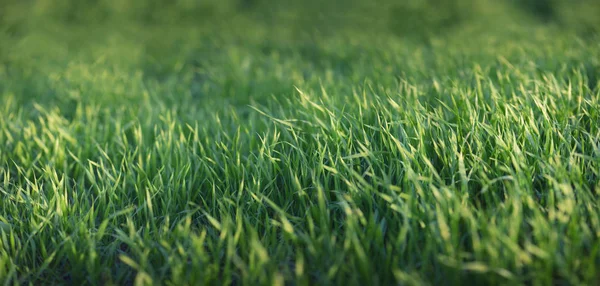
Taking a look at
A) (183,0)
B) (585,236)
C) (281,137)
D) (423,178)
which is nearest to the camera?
(585,236)

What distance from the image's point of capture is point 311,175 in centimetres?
181

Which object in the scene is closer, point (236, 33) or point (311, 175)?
point (311, 175)

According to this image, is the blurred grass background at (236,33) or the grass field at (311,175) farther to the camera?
the blurred grass background at (236,33)

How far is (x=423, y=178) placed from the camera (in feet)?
5.13

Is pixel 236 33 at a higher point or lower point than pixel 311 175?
higher

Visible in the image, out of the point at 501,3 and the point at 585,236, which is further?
the point at 501,3

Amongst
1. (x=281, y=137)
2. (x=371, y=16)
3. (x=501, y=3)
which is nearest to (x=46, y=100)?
(x=281, y=137)

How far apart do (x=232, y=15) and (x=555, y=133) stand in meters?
4.44

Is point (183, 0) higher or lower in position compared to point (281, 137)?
higher

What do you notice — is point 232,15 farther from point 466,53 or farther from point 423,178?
point 423,178

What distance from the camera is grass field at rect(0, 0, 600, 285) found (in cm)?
141

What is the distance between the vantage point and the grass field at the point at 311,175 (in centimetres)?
141

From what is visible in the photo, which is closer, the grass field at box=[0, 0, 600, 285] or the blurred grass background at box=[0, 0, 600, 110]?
the grass field at box=[0, 0, 600, 285]

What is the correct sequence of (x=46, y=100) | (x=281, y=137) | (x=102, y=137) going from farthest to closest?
(x=46, y=100) → (x=102, y=137) → (x=281, y=137)
